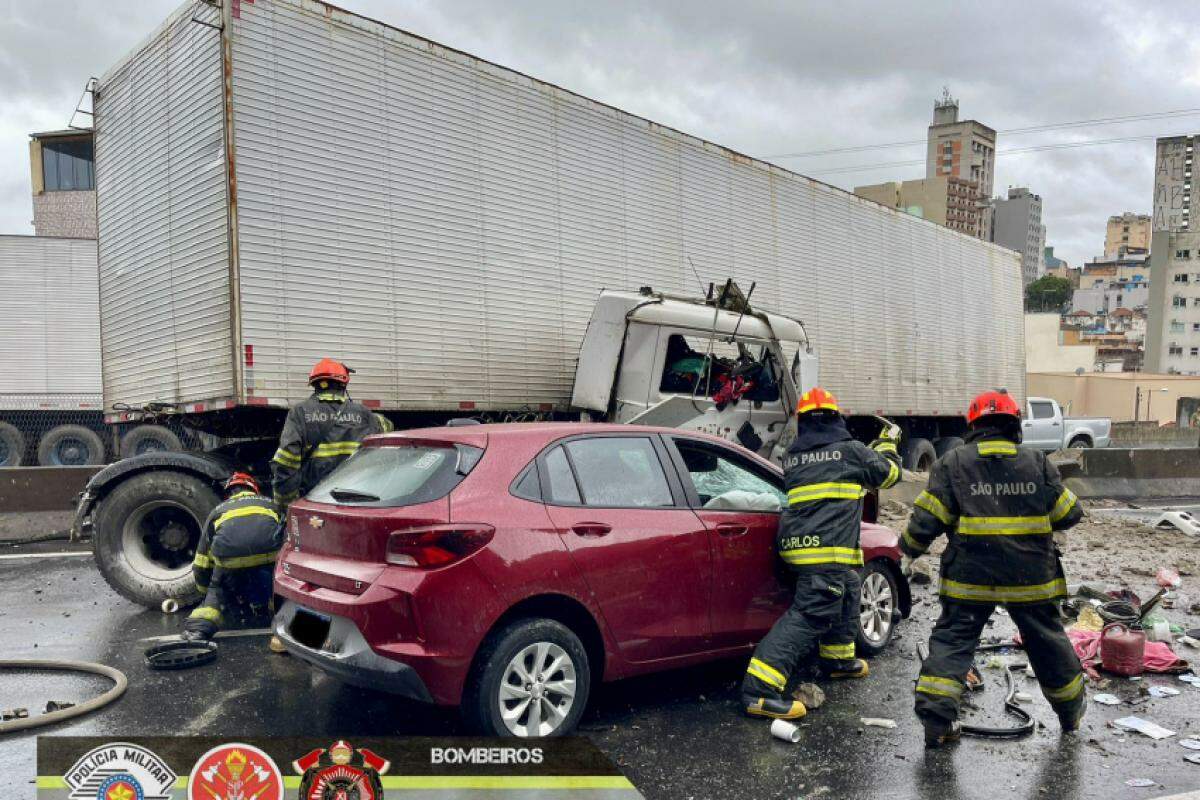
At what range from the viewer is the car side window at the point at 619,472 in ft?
14.3

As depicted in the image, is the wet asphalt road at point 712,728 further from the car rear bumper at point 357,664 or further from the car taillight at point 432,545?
the car taillight at point 432,545

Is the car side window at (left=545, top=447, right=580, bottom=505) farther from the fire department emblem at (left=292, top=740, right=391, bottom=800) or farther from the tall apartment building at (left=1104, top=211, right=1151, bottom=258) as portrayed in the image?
the tall apartment building at (left=1104, top=211, right=1151, bottom=258)

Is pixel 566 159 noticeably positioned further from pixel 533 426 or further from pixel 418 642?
pixel 418 642

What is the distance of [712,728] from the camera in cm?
434

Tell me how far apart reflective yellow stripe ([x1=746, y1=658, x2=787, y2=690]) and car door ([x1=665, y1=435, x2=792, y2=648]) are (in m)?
0.25

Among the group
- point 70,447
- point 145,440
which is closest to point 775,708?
point 145,440

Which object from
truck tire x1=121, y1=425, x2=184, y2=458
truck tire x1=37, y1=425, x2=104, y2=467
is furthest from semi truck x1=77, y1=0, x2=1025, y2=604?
truck tire x1=37, y1=425, x2=104, y2=467

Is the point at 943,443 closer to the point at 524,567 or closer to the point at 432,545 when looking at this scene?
the point at 524,567

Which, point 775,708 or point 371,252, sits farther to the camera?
point 371,252

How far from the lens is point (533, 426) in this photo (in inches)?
175

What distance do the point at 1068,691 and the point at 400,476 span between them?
3.17 m

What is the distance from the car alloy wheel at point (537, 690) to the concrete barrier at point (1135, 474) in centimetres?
1296

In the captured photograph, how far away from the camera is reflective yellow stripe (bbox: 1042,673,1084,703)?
165 inches

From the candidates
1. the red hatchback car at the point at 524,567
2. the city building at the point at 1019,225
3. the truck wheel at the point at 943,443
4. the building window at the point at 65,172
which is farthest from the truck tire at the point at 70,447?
the city building at the point at 1019,225
